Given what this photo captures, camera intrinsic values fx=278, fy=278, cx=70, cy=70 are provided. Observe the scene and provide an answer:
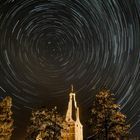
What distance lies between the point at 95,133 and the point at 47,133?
680 centimetres

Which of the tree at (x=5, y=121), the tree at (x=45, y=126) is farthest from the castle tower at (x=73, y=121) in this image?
the tree at (x=5, y=121)

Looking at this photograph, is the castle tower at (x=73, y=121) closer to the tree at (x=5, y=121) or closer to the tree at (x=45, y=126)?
the tree at (x=45, y=126)

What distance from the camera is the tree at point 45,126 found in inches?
1405

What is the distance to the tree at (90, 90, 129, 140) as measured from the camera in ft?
101

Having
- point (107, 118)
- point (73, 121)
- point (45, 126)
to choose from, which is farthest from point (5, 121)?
point (73, 121)

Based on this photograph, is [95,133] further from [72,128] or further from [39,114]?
[72,128]

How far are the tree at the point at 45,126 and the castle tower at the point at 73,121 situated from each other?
14.4 metres

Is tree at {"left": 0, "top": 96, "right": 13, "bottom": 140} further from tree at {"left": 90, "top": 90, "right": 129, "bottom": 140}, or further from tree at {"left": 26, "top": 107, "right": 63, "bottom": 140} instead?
tree at {"left": 90, "top": 90, "right": 129, "bottom": 140}

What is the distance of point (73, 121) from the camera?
58281mm

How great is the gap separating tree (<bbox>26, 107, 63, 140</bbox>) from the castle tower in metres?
14.4

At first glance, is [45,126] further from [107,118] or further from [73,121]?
[73,121]

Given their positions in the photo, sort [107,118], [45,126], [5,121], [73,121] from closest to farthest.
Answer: [107,118]
[5,121]
[45,126]
[73,121]

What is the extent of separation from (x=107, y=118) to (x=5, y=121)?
12.5 m

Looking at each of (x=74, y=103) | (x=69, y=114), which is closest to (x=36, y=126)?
(x=69, y=114)
